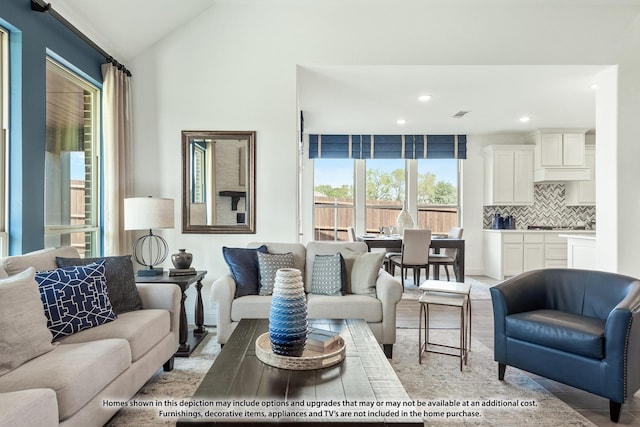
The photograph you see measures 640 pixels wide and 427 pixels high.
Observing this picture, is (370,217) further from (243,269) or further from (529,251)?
(243,269)

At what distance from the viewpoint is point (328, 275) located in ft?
10.6

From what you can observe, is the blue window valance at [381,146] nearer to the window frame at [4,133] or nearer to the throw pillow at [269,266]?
the throw pillow at [269,266]

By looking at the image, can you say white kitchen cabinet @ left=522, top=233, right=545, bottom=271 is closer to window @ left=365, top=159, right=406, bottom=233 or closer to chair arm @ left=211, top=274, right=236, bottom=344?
window @ left=365, top=159, right=406, bottom=233

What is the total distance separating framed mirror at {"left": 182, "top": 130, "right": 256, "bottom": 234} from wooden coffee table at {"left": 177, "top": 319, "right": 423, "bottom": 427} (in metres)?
2.11

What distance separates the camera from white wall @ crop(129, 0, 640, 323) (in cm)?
381

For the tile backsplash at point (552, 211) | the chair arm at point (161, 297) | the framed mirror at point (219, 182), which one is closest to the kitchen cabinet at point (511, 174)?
the tile backsplash at point (552, 211)

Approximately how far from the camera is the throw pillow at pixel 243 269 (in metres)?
3.13

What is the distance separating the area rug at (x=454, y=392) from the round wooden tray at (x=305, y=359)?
748 mm

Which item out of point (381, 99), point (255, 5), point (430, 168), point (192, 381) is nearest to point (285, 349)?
point (192, 381)

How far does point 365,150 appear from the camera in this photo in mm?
6875

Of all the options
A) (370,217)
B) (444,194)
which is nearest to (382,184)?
(370,217)

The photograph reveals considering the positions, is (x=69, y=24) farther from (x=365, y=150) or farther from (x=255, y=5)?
(x=365, y=150)

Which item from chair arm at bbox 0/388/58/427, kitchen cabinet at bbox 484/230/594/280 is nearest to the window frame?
chair arm at bbox 0/388/58/427

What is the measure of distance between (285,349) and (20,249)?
198 centimetres
